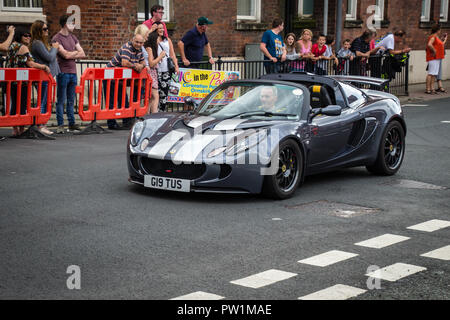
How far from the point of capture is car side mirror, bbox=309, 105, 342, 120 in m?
9.16

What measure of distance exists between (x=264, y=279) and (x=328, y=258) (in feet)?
2.77

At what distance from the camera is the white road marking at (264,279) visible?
5520 millimetres

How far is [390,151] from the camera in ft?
34.6

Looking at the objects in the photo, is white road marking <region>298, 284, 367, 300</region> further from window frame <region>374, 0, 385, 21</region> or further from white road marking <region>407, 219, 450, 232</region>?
window frame <region>374, 0, 385, 21</region>

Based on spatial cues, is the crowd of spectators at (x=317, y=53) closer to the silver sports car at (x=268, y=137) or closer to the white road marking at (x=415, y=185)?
the silver sports car at (x=268, y=137)

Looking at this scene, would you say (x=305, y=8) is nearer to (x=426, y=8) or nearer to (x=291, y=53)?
(x=426, y=8)

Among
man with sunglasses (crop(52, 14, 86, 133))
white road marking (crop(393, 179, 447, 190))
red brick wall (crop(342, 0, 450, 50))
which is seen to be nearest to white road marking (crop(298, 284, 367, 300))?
white road marking (crop(393, 179, 447, 190))

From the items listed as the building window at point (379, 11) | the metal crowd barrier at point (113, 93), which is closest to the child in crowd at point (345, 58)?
the metal crowd barrier at point (113, 93)

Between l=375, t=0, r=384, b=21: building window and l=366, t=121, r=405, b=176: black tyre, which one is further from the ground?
l=375, t=0, r=384, b=21: building window

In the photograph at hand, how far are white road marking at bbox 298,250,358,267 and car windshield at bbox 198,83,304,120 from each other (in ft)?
9.51

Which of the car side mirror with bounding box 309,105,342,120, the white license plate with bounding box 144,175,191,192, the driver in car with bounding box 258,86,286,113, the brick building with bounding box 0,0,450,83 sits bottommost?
the white license plate with bounding box 144,175,191,192

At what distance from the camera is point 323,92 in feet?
32.2

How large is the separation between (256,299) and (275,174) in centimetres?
337
